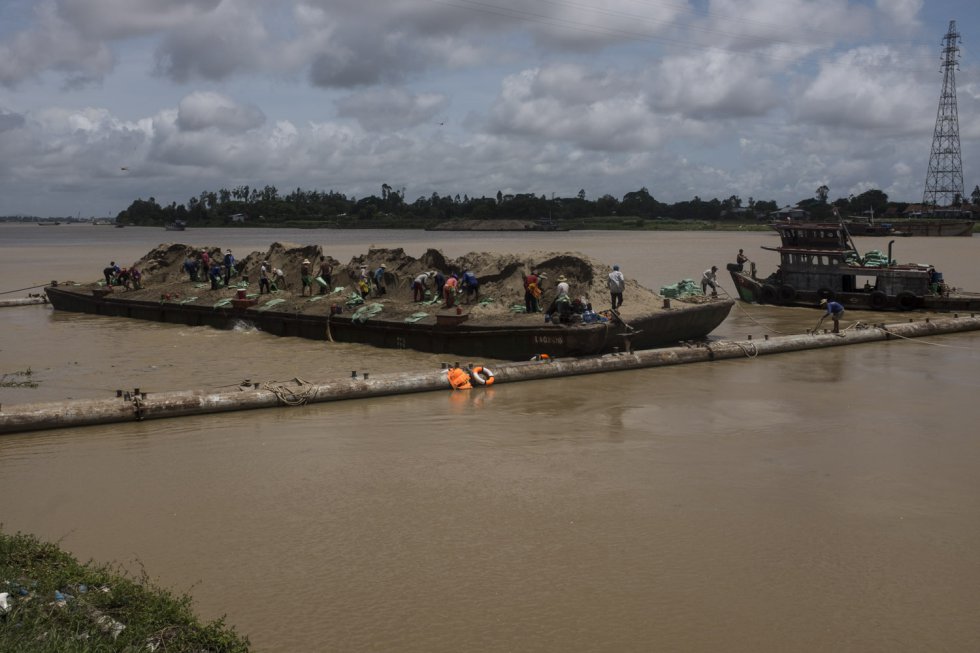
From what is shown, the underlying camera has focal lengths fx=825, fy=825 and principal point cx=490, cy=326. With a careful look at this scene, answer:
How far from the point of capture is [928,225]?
8881 cm

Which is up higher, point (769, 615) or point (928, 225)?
point (928, 225)

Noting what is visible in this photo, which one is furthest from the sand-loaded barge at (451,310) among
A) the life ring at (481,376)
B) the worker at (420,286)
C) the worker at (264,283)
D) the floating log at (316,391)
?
the life ring at (481,376)

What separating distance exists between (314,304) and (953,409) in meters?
17.8

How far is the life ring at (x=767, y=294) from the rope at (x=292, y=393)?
2266cm

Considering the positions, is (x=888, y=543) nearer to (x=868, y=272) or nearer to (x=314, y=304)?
(x=314, y=304)

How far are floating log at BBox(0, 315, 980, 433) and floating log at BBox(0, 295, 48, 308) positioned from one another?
2538 cm

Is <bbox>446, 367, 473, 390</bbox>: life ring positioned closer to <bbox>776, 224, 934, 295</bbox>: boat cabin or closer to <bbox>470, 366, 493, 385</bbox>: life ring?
<bbox>470, 366, 493, 385</bbox>: life ring

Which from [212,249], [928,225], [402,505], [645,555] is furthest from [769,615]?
[928,225]

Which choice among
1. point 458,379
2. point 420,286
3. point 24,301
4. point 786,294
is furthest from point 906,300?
point 24,301

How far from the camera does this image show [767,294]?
107ft

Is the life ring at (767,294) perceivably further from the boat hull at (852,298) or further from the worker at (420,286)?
the worker at (420,286)

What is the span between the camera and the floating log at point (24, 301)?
35.5 m

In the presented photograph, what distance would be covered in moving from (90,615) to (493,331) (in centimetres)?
1422

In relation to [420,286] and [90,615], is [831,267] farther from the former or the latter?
[90,615]
